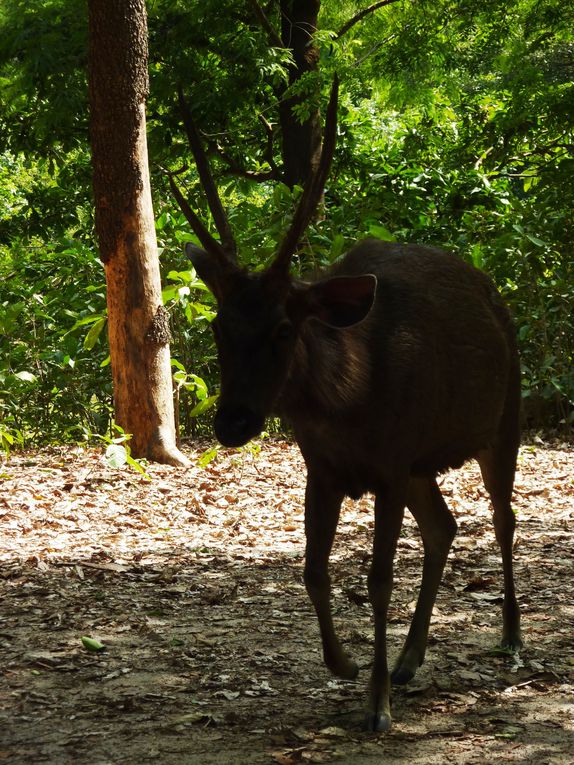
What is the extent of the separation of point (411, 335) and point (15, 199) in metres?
21.9

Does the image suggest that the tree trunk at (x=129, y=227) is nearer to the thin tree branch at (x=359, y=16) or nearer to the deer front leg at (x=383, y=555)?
the deer front leg at (x=383, y=555)

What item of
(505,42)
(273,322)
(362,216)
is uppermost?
(505,42)

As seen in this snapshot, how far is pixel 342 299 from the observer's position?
4.08 m

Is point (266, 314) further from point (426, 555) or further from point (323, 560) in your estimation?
point (426, 555)

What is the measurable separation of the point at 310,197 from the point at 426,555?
199 cm

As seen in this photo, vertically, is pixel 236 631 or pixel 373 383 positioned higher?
pixel 373 383

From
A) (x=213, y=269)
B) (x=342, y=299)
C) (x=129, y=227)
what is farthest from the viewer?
(x=129, y=227)

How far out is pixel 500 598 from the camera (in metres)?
5.71

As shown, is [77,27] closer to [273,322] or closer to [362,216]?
[362,216]

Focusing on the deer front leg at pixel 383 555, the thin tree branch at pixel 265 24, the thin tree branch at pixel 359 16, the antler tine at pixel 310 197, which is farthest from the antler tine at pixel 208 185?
the thin tree branch at pixel 359 16

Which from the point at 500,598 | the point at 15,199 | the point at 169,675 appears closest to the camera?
the point at 169,675

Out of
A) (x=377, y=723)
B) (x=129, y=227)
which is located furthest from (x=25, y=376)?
(x=377, y=723)

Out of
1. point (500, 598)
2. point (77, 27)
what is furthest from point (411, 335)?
point (77, 27)

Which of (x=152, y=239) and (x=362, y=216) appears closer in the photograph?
(x=152, y=239)
